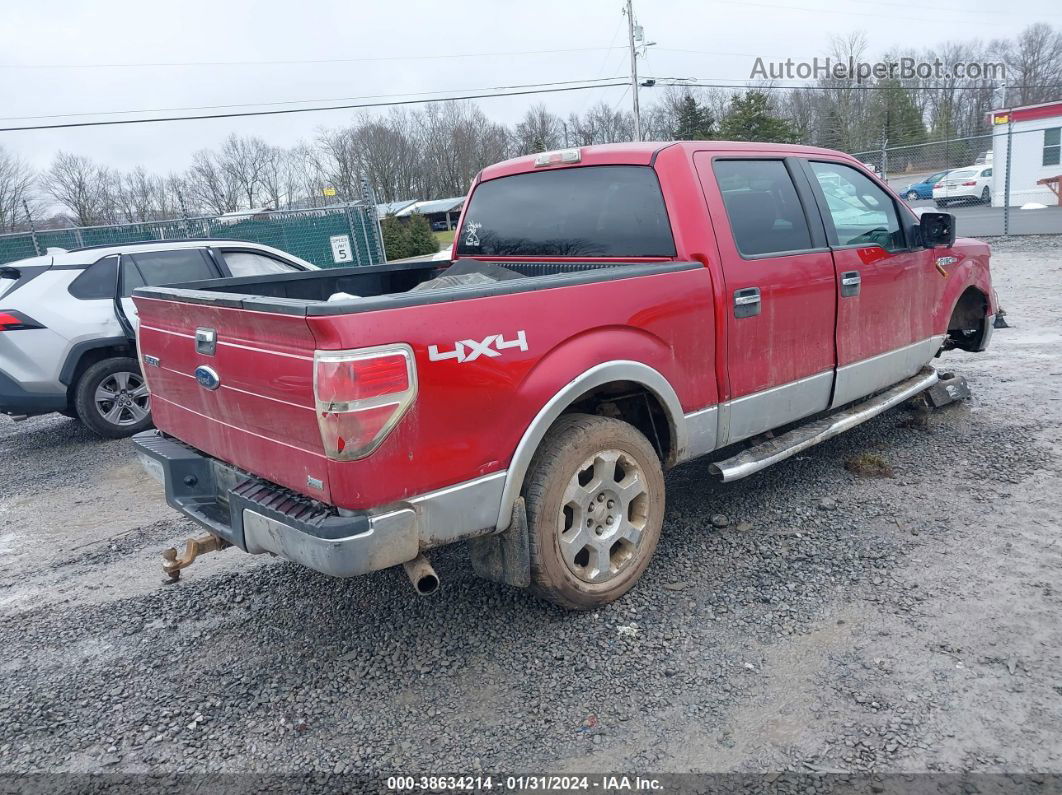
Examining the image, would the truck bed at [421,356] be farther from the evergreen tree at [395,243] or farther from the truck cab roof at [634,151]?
the evergreen tree at [395,243]

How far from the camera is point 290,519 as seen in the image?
2820mm

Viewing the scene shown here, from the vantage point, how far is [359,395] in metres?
2.60

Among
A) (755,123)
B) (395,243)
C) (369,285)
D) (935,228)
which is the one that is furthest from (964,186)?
(369,285)

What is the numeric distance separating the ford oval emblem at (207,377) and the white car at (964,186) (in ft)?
103

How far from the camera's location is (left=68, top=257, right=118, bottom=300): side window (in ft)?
23.1

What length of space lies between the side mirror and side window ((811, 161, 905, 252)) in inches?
9.2

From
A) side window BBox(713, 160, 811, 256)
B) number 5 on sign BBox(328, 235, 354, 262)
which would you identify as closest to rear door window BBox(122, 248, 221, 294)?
side window BBox(713, 160, 811, 256)

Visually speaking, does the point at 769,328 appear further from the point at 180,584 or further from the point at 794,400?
the point at 180,584

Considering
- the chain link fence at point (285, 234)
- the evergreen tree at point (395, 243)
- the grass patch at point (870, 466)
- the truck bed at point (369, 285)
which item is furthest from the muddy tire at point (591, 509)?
the evergreen tree at point (395, 243)

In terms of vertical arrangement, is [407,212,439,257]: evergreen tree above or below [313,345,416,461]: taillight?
below

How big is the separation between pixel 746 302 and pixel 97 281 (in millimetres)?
5990

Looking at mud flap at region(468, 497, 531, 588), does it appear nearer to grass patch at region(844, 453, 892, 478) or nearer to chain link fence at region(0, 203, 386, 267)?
grass patch at region(844, 453, 892, 478)

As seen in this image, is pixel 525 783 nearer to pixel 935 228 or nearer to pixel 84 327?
pixel 935 228

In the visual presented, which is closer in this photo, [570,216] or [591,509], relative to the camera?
[591,509]
